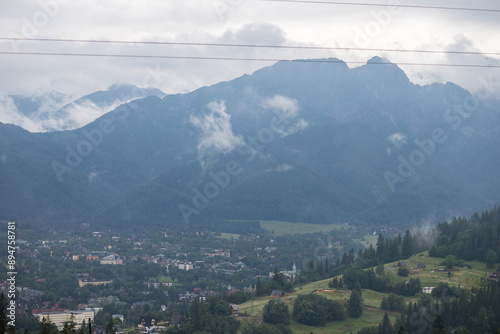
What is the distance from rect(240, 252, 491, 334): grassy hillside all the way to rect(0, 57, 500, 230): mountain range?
249 feet

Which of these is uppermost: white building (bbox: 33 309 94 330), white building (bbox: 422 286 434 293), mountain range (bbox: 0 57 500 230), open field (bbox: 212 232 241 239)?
mountain range (bbox: 0 57 500 230)

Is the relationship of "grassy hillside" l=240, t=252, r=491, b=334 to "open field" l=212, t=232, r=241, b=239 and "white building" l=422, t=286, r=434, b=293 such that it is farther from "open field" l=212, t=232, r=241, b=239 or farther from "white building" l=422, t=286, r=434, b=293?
"open field" l=212, t=232, r=241, b=239

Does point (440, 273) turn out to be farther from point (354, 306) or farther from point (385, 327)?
point (385, 327)

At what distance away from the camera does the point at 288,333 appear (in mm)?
55062

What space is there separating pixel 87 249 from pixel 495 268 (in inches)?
2851

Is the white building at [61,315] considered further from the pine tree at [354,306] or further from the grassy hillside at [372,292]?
the pine tree at [354,306]

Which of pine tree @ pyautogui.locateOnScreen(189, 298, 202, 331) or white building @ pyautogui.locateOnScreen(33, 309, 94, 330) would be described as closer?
pine tree @ pyautogui.locateOnScreen(189, 298, 202, 331)

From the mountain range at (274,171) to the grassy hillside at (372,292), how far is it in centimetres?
7579

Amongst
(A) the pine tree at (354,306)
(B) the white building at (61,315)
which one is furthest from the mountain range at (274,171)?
(A) the pine tree at (354,306)

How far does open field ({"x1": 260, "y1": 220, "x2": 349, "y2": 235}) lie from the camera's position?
145 meters

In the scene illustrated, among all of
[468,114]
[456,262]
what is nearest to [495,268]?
[456,262]

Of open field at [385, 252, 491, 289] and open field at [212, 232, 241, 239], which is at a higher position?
open field at [212, 232, 241, 239]

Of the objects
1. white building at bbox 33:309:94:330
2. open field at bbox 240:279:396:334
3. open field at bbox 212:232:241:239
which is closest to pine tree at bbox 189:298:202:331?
open field at bbox 240:279:396:334

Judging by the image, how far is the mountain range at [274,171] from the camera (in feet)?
508
